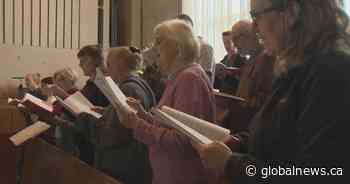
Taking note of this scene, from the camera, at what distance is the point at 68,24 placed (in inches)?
262

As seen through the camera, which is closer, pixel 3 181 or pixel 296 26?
pixel 296 26

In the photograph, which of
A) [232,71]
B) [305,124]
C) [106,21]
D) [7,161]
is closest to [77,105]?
[232,71]

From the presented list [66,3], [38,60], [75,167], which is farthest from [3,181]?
[66,3]

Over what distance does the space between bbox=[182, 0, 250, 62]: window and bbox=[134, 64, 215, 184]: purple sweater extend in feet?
12.3

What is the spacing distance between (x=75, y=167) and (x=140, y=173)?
1.20ft

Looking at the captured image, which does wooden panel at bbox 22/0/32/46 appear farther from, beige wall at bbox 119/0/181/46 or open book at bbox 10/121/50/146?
open book at bbox 10/121/50/146

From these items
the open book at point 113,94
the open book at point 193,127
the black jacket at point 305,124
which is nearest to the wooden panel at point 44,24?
the open book at point 113,94

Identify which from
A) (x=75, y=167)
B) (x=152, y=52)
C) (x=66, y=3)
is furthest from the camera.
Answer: (x=66, y=3)

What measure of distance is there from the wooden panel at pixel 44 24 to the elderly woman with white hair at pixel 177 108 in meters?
4.77

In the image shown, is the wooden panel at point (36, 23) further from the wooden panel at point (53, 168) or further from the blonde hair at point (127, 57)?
the blonde hair at point (127, 57)

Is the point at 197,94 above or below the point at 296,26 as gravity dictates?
below

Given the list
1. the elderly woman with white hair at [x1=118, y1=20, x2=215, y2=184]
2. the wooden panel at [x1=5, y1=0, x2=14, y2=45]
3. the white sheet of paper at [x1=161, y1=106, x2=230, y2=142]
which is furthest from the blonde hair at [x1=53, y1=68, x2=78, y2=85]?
the white sheet of paper at [x1=161, y1=106, x2=230, y2=142]

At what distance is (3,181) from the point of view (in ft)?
11.5

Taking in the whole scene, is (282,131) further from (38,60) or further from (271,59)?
(38,60)
